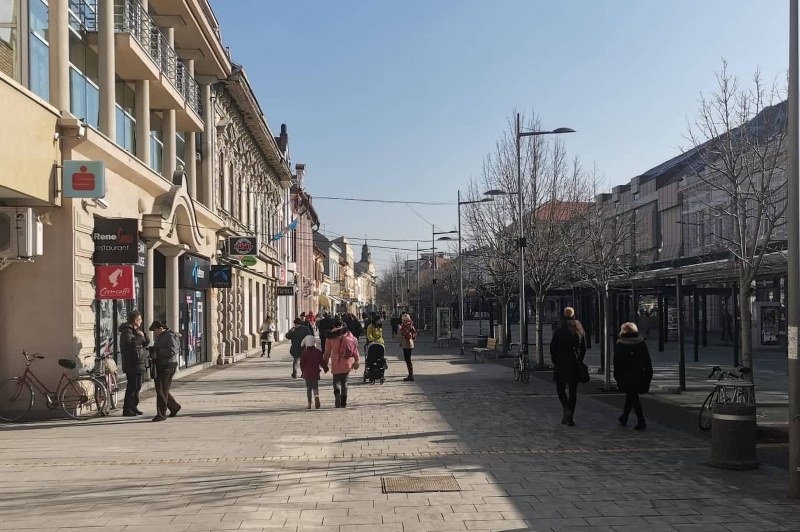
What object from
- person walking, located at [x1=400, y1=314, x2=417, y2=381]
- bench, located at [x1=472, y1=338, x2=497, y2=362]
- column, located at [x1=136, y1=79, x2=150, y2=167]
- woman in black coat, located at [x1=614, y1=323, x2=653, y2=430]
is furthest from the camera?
bench, located at [x1=472, y1=338, x2=497, y2=362]

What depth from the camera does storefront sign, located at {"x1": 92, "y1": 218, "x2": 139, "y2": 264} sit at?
43.3 ft

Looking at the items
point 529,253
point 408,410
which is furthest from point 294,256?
point 408,410

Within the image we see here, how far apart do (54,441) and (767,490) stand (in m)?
8.72

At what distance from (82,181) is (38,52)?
213 centimetres

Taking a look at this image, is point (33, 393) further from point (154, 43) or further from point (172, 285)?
point (154, 43)

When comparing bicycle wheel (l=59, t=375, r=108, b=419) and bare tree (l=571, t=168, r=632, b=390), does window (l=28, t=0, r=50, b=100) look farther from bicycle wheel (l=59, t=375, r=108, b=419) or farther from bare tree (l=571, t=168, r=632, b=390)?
bare tree (l=571, t=168, r=632, b=390)

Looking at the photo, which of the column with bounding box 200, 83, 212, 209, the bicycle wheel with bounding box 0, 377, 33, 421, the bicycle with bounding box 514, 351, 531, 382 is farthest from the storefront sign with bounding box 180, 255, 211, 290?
the bicycle with bounding box 514, 351, 531, 382

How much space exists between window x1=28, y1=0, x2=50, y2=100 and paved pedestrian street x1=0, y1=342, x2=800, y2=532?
5.28 metres

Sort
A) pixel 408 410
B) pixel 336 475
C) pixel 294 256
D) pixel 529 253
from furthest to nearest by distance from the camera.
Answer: pixel 294 256 < pixel 529 253 < pixel 408 410 < pixel 336 475

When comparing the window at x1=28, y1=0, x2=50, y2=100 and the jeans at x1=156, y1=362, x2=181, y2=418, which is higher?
the window at x1=28, y1=0, x2=50, y2=100

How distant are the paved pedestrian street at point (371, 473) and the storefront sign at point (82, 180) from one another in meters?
3.63

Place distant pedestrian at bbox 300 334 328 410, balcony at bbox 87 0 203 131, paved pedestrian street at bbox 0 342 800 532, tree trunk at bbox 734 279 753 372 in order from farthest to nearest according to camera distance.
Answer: balcony at bbox 87 0 203 131 < distant pedestrian at bbox 300 334 328 410 < tree trunk at bbox 734 279 753 372 < paved pedestrian street at bbox 0 342 800 532

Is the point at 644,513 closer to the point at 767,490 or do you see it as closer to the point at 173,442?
the point at 767,490

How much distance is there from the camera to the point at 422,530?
6.08m
